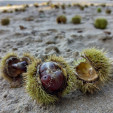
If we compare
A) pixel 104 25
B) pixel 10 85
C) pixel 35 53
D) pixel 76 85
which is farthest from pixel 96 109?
pixel 104 25

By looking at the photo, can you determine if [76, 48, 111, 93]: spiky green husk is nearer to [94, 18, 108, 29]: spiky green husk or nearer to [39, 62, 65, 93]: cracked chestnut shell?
[39, 62, 65, 93]: cracked chestnut shell

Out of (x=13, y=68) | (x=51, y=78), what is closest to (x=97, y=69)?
(x=51, y=78)

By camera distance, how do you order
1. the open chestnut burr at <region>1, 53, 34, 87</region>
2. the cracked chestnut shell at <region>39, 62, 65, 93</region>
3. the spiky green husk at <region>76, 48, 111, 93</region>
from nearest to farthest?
the cracked chestnut shell at <region>39, 62, 65, 93</region> → the spiky green husk at <region>76, 48, 111, 93</region> → the open chestnut burr at <region>1, 53, 34, 87</region>

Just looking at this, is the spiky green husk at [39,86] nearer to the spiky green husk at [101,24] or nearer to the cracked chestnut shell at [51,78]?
the cracked chestnut shell at [51,78]

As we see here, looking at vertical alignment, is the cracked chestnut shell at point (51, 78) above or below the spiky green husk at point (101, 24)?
above

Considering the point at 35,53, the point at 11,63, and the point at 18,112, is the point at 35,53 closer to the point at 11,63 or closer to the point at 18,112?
the point at 11,63

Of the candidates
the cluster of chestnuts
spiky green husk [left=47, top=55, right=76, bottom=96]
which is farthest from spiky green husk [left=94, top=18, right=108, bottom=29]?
spiky green husk [left=47, top=55, right=76, bottom=96]

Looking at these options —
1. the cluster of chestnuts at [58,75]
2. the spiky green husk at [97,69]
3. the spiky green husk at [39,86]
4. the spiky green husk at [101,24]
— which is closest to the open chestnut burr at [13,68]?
the cluster of chestnuts at [58,75]

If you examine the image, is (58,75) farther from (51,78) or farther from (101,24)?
(101,24)
